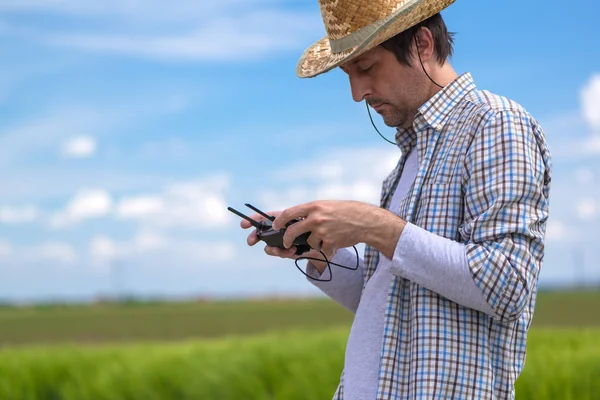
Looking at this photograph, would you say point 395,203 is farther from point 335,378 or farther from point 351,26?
point 335,378

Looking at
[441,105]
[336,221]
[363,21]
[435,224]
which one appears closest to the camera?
[336,221]

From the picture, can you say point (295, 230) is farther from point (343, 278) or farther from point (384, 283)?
point (343, 278)

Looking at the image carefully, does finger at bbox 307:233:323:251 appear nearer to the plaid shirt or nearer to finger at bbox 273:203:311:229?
finger at bbox 273:203:311:229

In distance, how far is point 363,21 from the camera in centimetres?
186

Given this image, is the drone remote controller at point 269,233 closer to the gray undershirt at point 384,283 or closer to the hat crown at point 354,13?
the gray undershirt at point 384,283

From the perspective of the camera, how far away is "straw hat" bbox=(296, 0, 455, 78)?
1720mm

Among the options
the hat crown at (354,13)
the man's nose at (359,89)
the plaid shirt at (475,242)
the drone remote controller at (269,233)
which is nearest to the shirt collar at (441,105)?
the plaid shirt at (475,242)

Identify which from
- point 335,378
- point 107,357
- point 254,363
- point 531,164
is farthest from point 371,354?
point 107,357

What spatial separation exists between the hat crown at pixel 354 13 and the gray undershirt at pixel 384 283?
361mm

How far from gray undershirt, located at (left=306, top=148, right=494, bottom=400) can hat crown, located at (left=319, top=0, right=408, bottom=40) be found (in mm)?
361

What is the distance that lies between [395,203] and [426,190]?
178 millimetres

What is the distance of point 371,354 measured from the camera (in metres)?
1.73

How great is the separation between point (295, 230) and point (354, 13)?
66 centimetres

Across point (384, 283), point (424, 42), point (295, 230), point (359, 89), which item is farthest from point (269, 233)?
point (424, 42)
